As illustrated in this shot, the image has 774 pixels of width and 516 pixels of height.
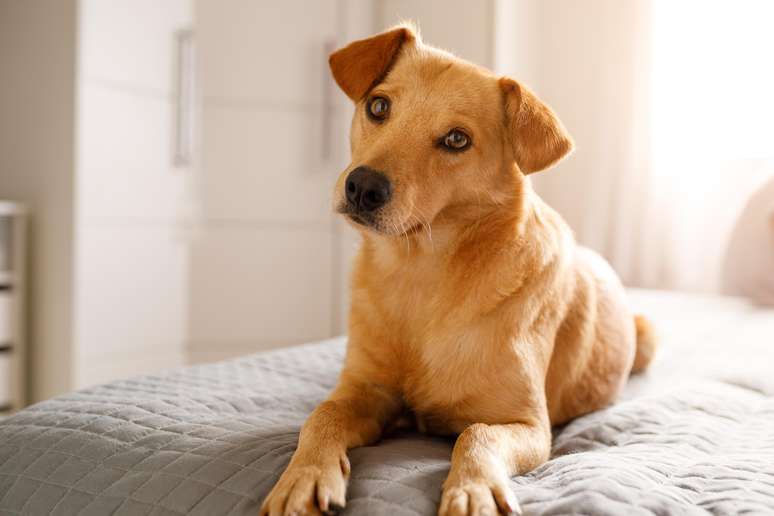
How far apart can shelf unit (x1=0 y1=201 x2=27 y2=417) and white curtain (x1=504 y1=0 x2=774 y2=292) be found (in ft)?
8.47

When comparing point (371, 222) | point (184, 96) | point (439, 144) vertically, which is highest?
point (184, 96)

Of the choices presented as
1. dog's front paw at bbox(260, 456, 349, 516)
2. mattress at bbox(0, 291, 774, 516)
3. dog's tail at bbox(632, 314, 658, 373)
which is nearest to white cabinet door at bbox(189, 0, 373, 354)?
mattress at bbox(0, 291, 774, 516)

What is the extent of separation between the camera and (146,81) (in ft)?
11.5

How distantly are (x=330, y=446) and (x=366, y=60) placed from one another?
2.90 ft

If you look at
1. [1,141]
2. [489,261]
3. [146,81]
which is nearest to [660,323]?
[489,261]

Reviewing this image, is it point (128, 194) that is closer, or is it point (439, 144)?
point (439, 144)

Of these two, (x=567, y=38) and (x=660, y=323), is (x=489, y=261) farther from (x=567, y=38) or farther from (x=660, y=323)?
(x=567, y=38)

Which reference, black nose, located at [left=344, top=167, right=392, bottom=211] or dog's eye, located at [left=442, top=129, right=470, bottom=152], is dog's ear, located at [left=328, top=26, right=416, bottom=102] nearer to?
dog's eye, located at [left=442, top=129, right=470, bottom=152]

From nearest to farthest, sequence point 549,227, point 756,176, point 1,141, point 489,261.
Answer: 1. point 489,261
2. point 549,227
3. point 1,141
4. point 756,176

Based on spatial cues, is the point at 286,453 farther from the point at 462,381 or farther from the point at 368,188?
the point at 368,188

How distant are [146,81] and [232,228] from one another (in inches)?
34.7

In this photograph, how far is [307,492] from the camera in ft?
3.21

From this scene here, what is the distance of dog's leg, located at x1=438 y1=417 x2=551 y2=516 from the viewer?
3.16 feet

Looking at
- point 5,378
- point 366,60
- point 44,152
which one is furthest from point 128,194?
point 366,60
